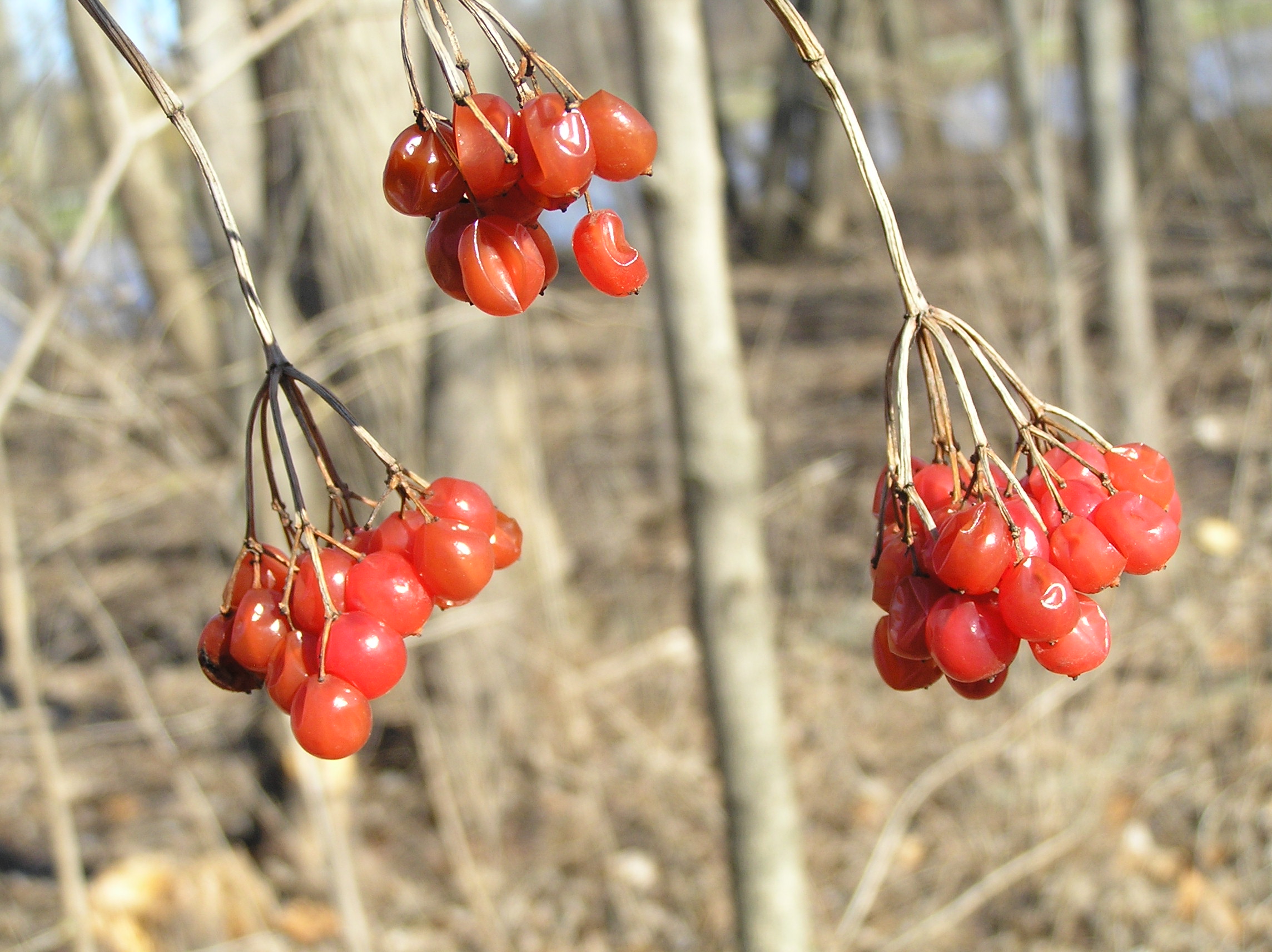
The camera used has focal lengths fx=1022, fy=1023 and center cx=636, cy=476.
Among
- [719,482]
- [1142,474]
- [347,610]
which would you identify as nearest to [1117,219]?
[719,482]

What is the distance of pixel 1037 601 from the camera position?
764 mm

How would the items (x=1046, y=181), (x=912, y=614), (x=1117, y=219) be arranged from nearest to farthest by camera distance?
(x=912, y=614)
(x=1046, y=181)
(x=1117, y=219)

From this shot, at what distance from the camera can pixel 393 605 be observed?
84cm

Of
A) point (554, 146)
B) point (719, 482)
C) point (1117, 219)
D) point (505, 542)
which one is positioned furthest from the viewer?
point (1117, 219)

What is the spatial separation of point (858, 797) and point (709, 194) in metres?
2.68

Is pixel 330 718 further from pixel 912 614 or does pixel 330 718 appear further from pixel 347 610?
pixel 912 614

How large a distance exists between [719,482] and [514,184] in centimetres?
129

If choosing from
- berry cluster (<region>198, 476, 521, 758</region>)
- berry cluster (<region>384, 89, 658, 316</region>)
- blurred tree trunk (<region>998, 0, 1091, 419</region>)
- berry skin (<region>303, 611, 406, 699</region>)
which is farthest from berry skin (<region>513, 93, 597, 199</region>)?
blurred tree trunk (<region>998, 0, 1091, 419</region>)

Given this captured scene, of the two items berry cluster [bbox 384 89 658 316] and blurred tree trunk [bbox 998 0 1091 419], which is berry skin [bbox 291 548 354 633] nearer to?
berry cluster [bbox 384 89 658 316]

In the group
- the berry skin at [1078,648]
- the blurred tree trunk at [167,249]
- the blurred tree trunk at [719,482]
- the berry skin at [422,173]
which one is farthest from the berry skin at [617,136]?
the blurred tree trunk at [167,249]

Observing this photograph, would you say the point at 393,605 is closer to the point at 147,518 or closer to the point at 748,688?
the point at 748,688

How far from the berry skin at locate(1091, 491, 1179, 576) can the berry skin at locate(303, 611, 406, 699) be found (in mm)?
578

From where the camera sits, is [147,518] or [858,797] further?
[147,518]

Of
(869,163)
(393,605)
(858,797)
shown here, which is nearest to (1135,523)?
(869,163)
